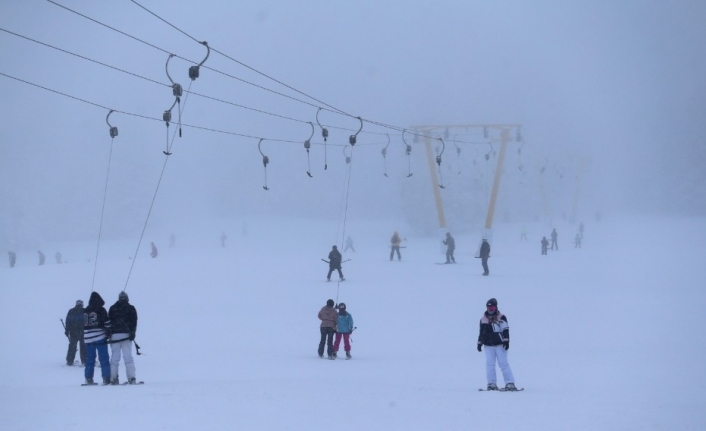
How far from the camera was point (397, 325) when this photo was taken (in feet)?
63.7

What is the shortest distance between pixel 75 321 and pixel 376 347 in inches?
248

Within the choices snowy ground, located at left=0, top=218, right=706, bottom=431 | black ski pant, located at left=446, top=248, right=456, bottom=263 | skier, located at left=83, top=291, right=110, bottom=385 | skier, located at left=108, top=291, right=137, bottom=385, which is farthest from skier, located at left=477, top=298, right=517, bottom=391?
black ski pant, located at left=446, top=248, right=456, bottom=263

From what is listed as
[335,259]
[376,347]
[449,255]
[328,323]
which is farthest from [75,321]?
[449,255]

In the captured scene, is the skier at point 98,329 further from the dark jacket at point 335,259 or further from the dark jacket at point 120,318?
the dark jacket at point 335,259

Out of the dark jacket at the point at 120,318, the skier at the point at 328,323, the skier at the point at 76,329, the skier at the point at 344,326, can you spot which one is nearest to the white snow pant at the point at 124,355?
the dark jacket at the point at 120,318

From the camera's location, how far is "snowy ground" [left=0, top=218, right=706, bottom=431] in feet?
28.4

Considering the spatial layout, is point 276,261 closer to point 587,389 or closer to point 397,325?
point 397,325

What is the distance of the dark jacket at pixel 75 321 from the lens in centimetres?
1421

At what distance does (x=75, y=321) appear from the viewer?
14.2 meters

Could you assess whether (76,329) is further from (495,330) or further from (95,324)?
(495,330)

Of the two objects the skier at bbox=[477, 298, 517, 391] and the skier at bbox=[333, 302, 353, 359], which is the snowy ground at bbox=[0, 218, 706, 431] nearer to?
the skier at bbox=[333, 302, 353, 359]

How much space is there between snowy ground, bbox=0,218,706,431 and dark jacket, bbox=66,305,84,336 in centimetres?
75

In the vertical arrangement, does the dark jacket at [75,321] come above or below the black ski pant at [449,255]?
below

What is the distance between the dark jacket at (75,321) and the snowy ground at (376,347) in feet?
2.46
